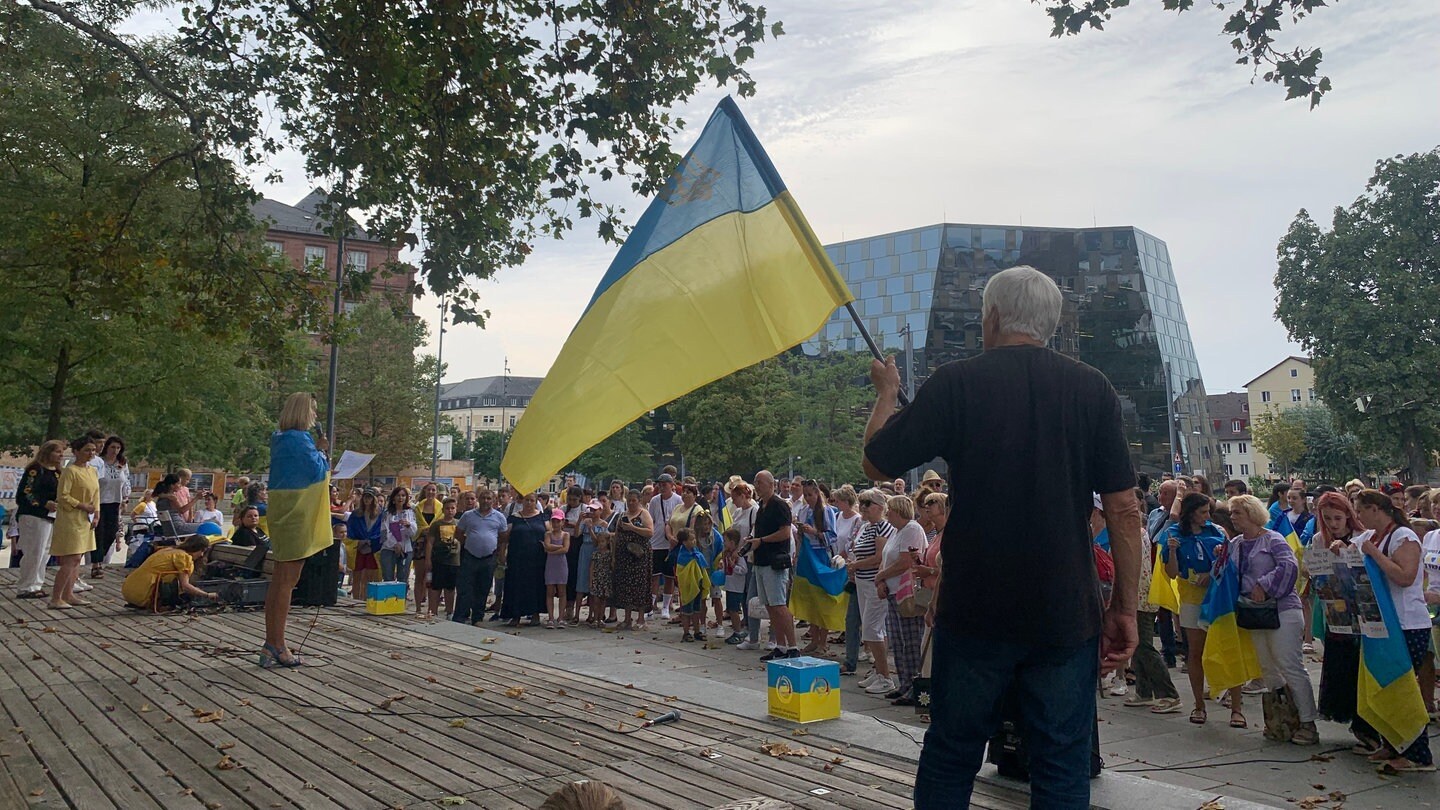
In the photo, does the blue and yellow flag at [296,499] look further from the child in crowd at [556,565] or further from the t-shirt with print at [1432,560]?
the t-shirt with print at [1432,560]

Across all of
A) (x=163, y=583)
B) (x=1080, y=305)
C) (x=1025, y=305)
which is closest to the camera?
(x=1025, y=305)

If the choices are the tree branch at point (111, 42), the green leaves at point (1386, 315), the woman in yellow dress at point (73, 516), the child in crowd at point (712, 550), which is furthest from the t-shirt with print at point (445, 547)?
the green leaves at point (1386, 315)

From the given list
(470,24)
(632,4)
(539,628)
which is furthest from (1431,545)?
(539,628)

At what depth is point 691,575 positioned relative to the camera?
12.9m

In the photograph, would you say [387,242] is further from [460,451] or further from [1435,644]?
[460,451]

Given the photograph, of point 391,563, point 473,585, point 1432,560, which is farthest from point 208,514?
point 1432,560

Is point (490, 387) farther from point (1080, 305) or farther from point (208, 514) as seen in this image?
point (208, 514)

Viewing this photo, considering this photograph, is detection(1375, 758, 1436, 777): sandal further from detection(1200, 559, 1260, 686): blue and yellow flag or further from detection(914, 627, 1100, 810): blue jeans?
detection(914, 627, 1100, 810): blue jeans

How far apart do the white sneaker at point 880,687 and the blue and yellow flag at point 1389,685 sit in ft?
12.8

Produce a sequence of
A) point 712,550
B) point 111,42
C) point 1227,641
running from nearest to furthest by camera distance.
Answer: point 1227,641, point 111,42, point 712,550

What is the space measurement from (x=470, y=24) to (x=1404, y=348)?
153 ft

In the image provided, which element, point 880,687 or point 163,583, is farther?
point 163,583

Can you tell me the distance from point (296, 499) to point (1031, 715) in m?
6.65

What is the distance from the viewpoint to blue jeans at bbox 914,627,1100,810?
2.88 metres
